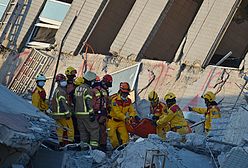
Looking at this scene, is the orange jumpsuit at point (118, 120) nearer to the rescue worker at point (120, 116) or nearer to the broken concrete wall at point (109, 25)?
the rescue worker at point (120, 116)

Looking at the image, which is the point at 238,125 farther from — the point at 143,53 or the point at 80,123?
the point at 143,53

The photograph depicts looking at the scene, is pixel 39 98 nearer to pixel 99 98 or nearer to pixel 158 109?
pixel 99 98

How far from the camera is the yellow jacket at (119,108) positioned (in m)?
11.5

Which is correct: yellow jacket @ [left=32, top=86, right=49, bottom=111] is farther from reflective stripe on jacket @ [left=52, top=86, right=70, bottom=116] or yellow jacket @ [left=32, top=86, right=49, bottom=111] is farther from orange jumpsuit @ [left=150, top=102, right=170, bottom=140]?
orange jumpsuit @ [left=150, top=102, right=170, bottom=140]

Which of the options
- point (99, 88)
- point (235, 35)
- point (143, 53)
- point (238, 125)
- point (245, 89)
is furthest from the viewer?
point (235, 35)

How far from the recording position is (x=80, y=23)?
1858 cm

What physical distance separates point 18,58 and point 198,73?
242 inches

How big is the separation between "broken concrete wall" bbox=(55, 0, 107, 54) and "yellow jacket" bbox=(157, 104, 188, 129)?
735cm

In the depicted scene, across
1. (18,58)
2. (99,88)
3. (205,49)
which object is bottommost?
(18,58)

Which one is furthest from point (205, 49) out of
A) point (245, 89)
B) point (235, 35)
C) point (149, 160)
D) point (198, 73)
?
point (149, 160)

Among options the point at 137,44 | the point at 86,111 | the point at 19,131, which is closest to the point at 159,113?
the point at 86,111

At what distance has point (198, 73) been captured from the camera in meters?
15.8

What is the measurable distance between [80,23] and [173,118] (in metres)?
7.81

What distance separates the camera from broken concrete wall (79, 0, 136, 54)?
61.4ft
